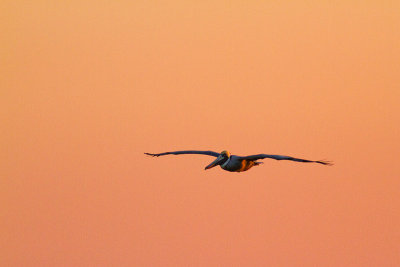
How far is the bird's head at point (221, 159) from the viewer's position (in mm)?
43719

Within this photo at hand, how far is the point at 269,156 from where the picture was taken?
41062mm

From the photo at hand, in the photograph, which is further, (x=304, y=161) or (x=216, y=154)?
(x=216, y=154)

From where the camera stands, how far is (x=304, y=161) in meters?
39.2

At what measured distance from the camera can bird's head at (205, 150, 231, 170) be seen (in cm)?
4372

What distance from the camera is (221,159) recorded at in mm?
43875

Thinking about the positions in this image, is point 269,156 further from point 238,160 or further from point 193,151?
point 193,151

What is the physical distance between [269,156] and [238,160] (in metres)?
2.62

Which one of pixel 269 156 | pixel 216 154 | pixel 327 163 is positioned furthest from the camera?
pixel 216 154

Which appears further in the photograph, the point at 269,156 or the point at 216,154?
the point at 216,154

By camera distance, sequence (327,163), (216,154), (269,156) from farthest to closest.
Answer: (216,154)
(269,156)
(327,163)

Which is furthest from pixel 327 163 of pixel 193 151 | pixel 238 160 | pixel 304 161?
pixel 193 151

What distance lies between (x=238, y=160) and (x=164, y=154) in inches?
203

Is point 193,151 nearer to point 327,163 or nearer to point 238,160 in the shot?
point 238,160

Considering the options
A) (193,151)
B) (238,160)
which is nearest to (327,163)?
(238,160)
